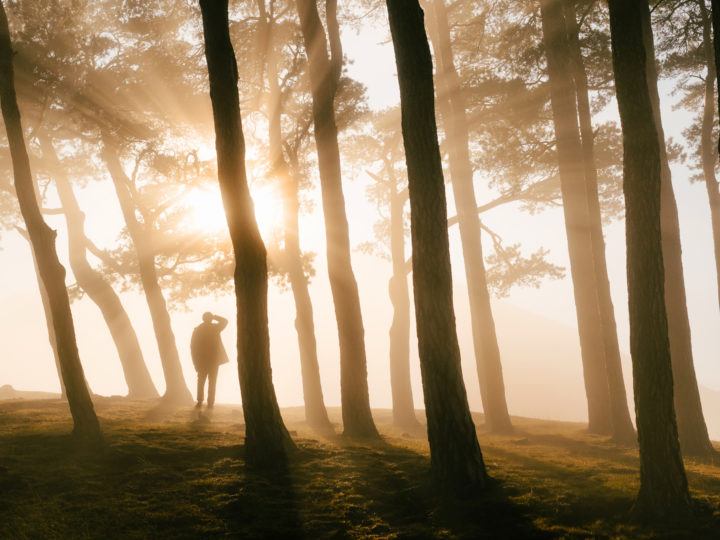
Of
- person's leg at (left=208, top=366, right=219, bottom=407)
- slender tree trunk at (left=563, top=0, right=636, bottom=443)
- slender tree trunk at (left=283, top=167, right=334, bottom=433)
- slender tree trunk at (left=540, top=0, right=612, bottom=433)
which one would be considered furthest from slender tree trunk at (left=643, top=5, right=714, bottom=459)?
person's leg at (left=208, top=366, right=219, bottom=407)

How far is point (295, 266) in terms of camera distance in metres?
12.9

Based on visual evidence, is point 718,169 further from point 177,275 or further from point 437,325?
point 177,275

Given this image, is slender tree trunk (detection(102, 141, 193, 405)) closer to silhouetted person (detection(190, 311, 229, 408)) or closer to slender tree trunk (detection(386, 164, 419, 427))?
silhouetted person (detection(190, 311, 229, 408))

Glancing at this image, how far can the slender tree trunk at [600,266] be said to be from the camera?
1012cm

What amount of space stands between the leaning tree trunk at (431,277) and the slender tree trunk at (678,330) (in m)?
5.23

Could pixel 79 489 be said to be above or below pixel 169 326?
below

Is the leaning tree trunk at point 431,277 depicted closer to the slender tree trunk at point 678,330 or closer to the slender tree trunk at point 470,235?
the slender tree trunk at point 678,330

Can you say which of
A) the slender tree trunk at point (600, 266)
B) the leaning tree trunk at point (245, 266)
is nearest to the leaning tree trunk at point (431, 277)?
the leaning tree trunk at point (245, 266)

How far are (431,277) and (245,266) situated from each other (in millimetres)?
2382

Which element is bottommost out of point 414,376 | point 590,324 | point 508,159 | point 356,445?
point 414,376

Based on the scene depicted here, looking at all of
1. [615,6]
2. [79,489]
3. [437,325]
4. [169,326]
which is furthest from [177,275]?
[615,6]

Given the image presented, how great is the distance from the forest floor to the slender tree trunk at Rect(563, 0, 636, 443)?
2.35m

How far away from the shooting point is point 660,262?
505cm

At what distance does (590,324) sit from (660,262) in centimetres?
690
